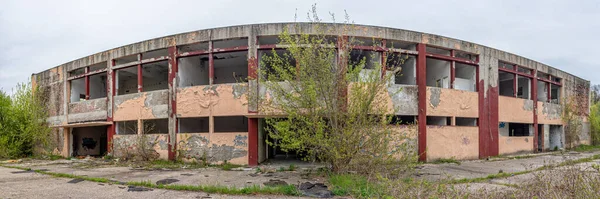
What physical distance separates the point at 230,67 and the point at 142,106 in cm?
447

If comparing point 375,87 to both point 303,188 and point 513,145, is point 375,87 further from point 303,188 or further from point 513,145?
point 513,145

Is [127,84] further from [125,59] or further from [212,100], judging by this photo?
[212,100]

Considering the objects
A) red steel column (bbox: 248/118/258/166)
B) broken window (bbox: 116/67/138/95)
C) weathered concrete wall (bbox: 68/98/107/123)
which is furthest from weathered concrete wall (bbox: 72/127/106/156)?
red steel column (bbox: 248/118/258/166)

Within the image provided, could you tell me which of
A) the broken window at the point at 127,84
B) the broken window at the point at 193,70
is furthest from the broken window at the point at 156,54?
the broken window at the point at 127,84

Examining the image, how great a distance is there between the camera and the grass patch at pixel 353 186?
625 centimetres

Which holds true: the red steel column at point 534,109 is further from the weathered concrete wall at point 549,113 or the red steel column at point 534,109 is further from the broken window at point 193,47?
the broken window at point 193,47

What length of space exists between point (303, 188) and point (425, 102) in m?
7.49

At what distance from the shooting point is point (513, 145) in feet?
49.1

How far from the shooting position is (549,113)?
17.2 metres

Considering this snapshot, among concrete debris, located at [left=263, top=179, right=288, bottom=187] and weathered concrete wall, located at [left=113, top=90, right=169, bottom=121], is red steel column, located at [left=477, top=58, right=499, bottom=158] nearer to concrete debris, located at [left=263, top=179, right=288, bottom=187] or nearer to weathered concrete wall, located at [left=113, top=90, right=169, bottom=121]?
concrete debris, located at [left=263, top=179, right=288, bottom=187]

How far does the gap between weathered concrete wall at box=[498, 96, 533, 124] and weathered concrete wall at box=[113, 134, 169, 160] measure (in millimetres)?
15629

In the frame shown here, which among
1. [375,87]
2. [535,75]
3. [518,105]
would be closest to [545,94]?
[535,75]

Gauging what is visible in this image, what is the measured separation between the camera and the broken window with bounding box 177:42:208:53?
1266 cm

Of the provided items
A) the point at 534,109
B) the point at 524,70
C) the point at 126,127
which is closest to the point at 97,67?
the point at 126,127
